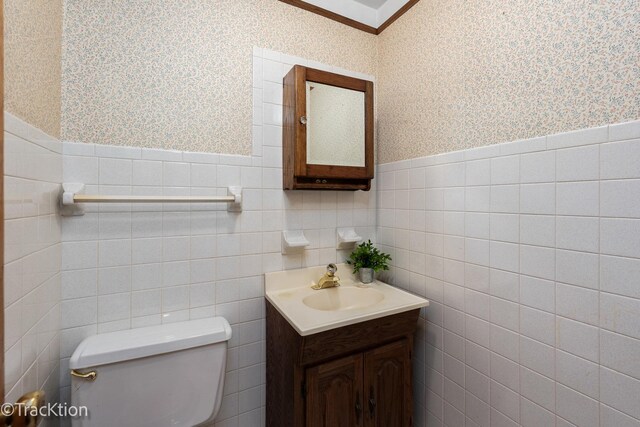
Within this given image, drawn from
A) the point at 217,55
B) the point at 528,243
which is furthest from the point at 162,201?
the point at 528,243

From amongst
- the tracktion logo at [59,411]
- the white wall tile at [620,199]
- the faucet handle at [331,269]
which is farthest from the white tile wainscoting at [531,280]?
the tracktion logo at [59,411]

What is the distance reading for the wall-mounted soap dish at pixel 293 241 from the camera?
141 centimetres

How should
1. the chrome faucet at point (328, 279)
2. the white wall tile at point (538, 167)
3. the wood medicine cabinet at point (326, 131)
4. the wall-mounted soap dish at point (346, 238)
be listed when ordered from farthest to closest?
1. the wall-mounted soap dish at point (346, 238)
2. the chrome faucet at point (328, 279)
3. the wood medicine cabinet at point (326, 131)
4. the white wall tile at point (538, 167)

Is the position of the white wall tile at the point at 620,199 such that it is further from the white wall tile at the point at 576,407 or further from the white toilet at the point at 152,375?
the white toilet at the point at 152,375

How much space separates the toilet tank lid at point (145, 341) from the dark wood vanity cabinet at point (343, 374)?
0.28 meters

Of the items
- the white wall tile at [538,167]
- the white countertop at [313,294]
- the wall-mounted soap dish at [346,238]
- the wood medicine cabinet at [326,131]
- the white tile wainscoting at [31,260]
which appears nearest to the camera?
A: the white tile wainscoting at [31,260]

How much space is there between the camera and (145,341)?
1.04 metres

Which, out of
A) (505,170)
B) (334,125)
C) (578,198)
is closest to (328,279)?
(334,125)

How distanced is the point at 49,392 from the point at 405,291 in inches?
58.4

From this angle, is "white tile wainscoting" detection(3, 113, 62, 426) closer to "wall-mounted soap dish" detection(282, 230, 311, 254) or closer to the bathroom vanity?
the bathroom vanity

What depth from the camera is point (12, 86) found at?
2.34 feet

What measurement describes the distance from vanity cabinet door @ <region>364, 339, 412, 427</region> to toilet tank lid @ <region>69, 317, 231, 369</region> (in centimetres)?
64

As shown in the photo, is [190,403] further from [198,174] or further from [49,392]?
[198,174]

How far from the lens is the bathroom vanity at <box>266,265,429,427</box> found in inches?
42.6
